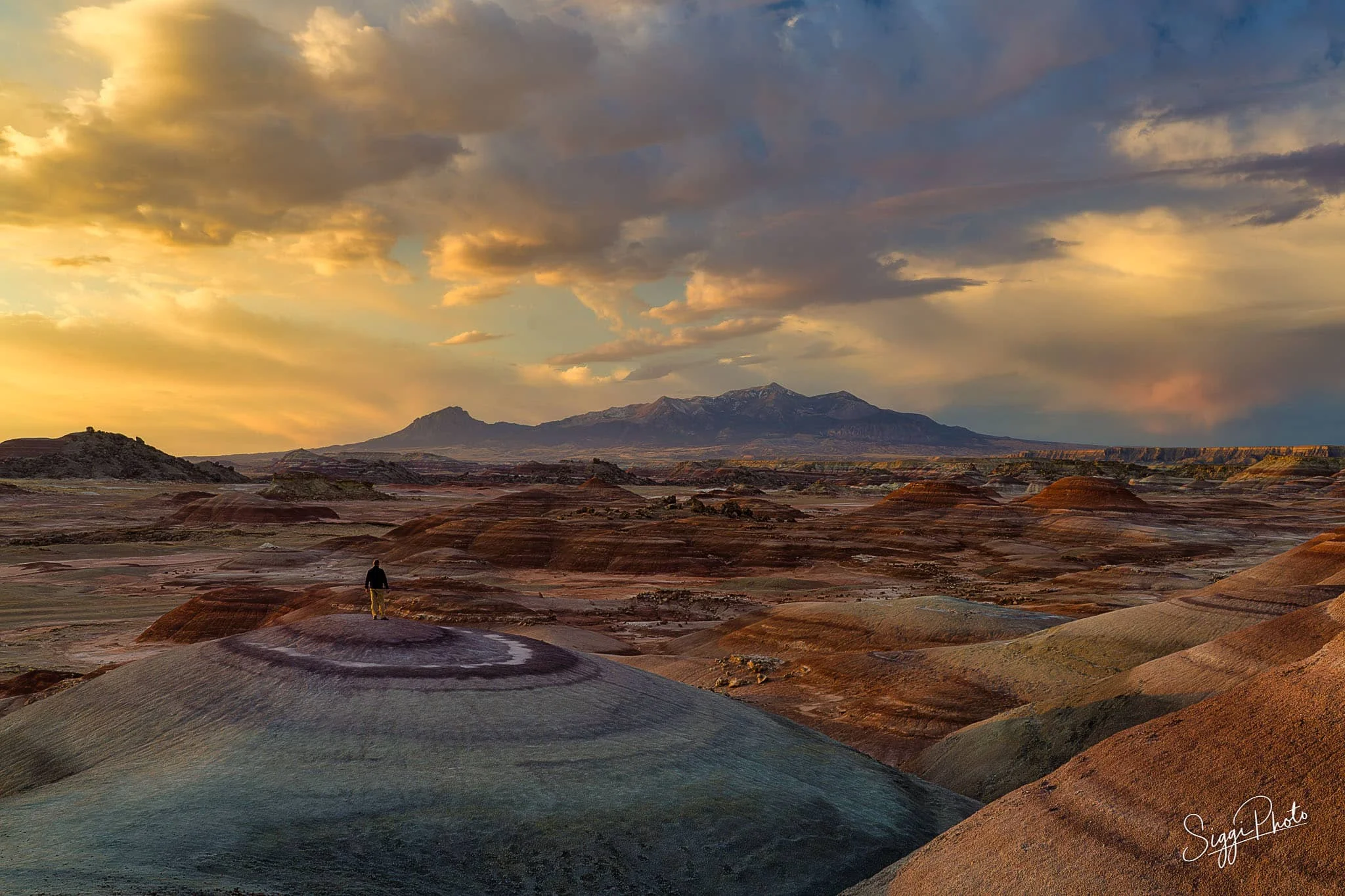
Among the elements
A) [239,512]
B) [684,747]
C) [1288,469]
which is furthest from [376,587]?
[1288,469]

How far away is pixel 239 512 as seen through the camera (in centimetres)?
7869

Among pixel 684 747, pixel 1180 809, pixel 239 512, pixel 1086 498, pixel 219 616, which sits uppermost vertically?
pixel 1180 809

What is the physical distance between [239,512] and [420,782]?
3167 inches

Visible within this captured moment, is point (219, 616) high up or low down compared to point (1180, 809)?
down

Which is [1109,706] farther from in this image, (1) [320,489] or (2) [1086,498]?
(1) [320,489]

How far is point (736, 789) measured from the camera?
33.7 ft

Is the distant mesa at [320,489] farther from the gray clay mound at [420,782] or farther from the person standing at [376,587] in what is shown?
the gray clay mound at [420,782]

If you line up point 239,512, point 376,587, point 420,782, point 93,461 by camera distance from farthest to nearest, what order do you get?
point 93,461
point 239,512
point 376,587
point 420,782

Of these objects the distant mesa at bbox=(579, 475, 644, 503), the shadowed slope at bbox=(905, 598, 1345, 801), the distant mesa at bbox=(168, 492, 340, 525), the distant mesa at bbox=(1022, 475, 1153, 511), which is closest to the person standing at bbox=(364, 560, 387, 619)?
the shadowed slope at bbox=(905, 598, 1345, 801)

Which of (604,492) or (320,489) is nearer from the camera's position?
(604,492)

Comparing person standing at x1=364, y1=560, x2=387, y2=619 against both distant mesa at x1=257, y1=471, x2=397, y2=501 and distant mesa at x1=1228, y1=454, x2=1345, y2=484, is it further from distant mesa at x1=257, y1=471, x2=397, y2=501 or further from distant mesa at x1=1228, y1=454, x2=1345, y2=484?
distant mesa at x1=1228, y1=454, x2=1345, y2=484

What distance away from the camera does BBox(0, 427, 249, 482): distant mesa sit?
137500 mm

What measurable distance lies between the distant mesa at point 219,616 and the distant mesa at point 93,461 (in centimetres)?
13156

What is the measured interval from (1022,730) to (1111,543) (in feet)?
184
